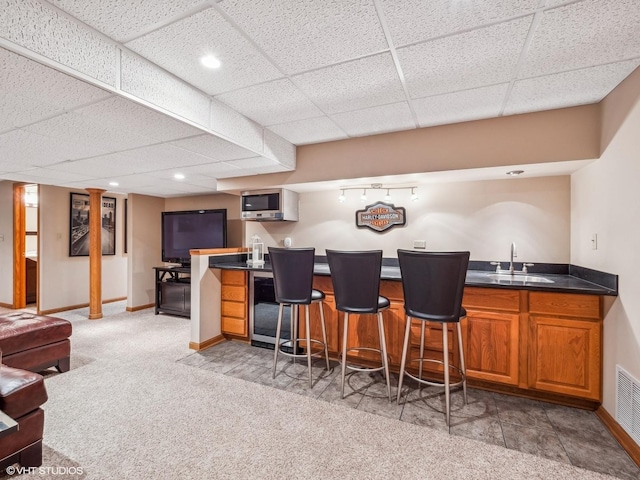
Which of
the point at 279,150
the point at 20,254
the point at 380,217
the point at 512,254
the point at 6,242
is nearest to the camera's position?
the point at 512,254

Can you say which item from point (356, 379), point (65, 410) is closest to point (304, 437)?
point (356, 379)

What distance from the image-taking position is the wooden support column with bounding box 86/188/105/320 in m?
4.84

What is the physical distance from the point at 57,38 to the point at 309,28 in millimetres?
1181

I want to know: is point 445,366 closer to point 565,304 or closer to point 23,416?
point 565,304

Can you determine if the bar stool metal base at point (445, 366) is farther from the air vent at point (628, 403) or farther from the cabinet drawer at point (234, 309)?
the cabinet drawer at point (234, 309)

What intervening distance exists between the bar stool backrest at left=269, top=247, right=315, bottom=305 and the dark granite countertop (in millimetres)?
431

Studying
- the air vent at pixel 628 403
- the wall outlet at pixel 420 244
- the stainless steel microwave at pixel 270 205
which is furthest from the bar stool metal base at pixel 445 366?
the stainless steel microwave at pixel 270 205

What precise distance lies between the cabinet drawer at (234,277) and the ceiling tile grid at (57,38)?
2.39 meters

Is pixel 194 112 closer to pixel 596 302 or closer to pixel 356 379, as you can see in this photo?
pixel 356 379

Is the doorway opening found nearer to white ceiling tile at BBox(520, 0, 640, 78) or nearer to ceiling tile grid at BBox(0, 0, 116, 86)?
ceiling tile grid at BBox(0, 0, 116, 86)

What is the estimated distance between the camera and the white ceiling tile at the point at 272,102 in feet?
7.02

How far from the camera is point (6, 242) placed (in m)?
5.52

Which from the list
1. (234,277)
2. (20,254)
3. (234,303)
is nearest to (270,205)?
(234,277)

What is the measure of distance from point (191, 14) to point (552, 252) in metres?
3.48
